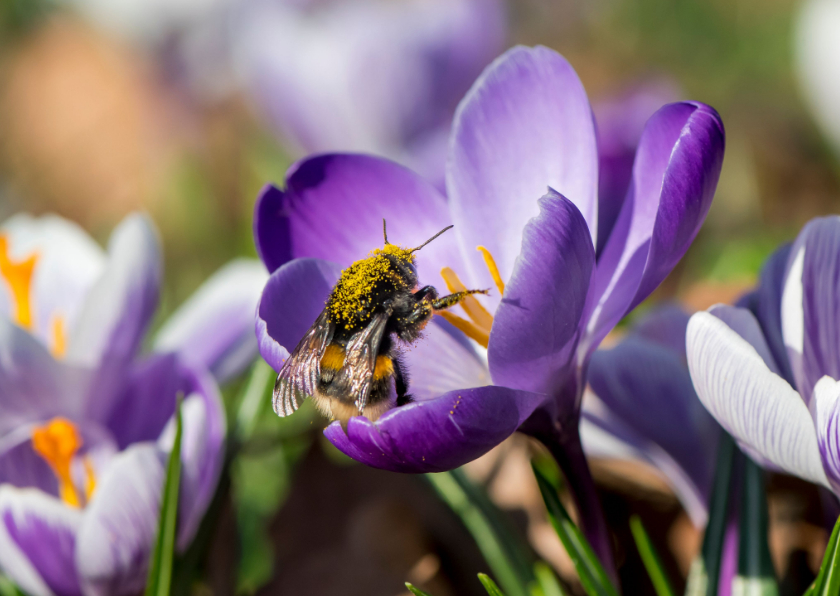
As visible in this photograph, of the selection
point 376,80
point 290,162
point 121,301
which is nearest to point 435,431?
point 121,301

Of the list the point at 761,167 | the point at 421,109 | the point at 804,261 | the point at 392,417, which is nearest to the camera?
the point at 392,417

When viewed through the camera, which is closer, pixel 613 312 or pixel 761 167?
pixel 613 312

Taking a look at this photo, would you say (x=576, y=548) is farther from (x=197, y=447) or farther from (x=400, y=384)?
(x=197, y=447)

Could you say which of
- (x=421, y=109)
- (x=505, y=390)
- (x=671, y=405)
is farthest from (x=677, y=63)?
(x=505, y=390)

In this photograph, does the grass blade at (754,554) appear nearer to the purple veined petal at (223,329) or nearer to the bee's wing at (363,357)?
the bee's wing at (363,357)

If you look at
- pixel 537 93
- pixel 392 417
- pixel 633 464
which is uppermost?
pixel 537 93

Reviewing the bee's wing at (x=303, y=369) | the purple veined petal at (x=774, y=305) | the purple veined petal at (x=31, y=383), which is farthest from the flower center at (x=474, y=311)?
the purple veined petal at (x=31, y=383)

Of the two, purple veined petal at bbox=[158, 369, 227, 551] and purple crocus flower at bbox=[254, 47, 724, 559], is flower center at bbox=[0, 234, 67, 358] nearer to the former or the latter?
purple veined petal at bbox=[158, 369, 227, 551]

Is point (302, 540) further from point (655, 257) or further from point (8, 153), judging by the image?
point (8, 153)
